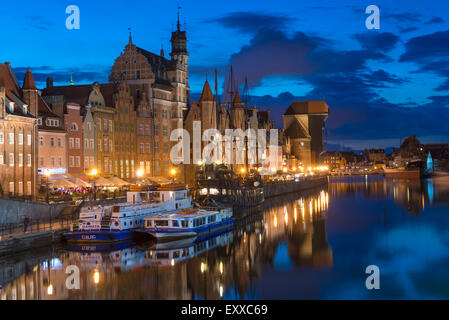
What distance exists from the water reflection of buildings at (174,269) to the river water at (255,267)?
0.23 feet

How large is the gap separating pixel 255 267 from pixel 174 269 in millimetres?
6671

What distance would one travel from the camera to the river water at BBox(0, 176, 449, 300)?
1527 inches

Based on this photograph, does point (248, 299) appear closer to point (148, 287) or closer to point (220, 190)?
point (148, 287)

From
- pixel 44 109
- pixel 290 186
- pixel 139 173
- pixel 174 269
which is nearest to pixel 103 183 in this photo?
pixel 44 109

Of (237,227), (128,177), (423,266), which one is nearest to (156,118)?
(128,177)

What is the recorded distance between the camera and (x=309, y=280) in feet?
140

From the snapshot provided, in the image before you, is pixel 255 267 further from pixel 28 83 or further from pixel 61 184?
pixel 28 83

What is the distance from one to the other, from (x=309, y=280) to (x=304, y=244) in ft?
53.1

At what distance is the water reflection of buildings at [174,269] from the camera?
38031mm

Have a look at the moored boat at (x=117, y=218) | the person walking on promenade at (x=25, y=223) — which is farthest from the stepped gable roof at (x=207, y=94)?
the person walking on promenade at (x=25, y=223)

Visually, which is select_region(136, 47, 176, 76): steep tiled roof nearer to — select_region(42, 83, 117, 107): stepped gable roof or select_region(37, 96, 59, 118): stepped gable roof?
select_region(42, 83, 117, 107): stepped gable roof

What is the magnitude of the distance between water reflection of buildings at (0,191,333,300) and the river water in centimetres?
7

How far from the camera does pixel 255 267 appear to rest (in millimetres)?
46688

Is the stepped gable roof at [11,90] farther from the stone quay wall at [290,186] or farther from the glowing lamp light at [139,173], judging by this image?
the stone quay wall at [290,186]
